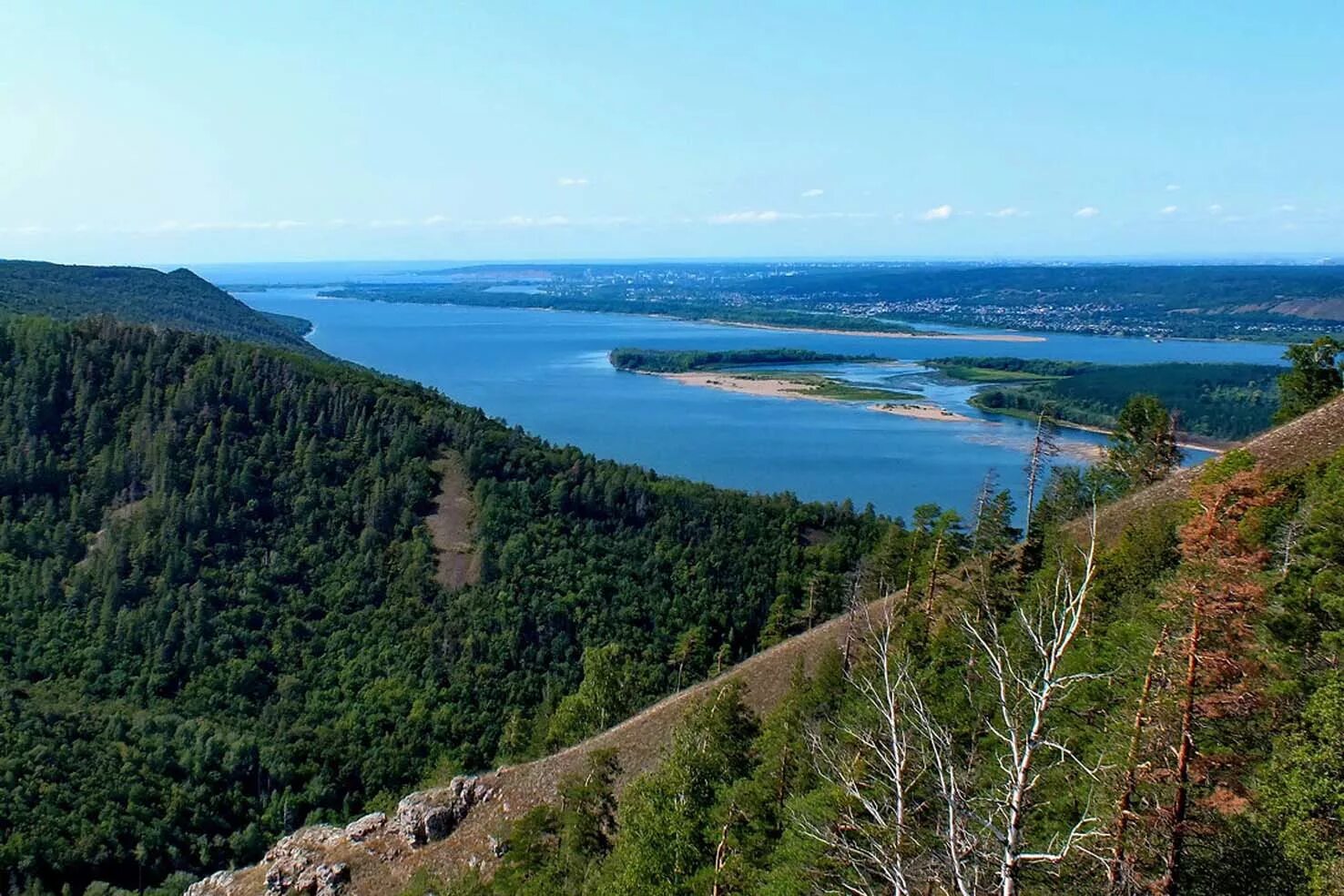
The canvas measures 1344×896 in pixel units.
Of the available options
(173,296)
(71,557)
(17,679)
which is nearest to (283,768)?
(17,679)

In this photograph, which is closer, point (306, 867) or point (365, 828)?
point (306, 867)

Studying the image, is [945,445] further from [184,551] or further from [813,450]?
[184,551]

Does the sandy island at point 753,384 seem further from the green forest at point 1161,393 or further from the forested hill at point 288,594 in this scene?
the forested hill at point 288,594

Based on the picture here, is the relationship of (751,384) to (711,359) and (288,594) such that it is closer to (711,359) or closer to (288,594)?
(711,359)

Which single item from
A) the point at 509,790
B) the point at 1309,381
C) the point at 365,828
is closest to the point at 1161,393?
the point at 1309,381

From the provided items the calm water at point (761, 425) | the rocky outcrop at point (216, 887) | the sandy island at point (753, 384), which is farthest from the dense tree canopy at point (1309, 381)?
the sandy island at point (753, 384)

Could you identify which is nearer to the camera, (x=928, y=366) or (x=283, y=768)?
(x=283, y=768)

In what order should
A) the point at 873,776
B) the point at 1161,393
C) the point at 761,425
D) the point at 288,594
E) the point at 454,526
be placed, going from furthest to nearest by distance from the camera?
the point at 1161,393 < the point at 761,425 < the point at 454,526 < the point at 288,594 < the point at 873,776

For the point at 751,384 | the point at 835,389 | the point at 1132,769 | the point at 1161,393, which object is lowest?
the point at 751,384
